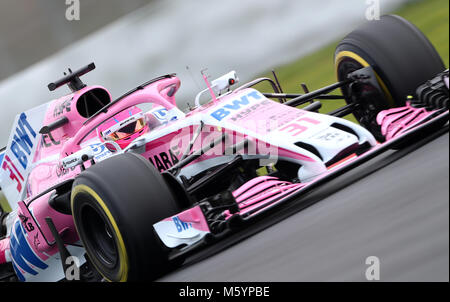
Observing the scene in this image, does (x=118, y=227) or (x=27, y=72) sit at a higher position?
(x=27, y=72)

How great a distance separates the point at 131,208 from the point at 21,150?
2796mm

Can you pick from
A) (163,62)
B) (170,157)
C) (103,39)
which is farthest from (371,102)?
(103,39)

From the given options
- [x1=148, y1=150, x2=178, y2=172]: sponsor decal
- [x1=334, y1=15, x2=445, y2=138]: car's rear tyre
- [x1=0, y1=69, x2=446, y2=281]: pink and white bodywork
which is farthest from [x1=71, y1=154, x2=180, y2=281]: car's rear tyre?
[x1=334, y1=15, x2=445, y2=138]: car's rear tyre

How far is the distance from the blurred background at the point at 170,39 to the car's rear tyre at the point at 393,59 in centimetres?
491

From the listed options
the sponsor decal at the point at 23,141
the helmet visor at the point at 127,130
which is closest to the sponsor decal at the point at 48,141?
the sponsor decal at the point at 23,141

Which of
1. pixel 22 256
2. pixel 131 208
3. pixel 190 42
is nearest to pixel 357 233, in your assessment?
pixel 131 208

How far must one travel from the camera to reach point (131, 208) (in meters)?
4.94

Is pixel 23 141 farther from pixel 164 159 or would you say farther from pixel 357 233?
pixel 357 233

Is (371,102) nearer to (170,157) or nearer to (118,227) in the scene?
(170,157)

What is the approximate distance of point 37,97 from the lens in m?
13.1

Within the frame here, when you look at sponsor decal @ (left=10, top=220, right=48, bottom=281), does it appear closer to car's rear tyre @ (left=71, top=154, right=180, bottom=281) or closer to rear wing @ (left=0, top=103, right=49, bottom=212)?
rear wing @ (left=0, top=103, right=49, bottom=212)

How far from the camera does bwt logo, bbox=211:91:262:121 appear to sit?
18.2ft

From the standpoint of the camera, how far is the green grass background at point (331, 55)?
10031 mm

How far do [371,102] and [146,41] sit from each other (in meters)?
7.62
